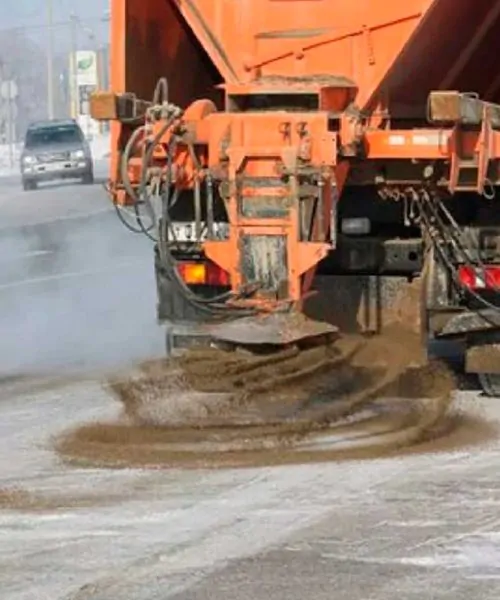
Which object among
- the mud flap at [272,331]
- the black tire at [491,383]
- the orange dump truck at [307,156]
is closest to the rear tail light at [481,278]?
the orange dump truck at [307,156]

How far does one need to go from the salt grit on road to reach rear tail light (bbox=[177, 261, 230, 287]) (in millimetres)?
1856

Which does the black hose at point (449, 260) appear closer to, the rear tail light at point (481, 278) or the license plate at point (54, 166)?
the rear tail light at point (481, 278)

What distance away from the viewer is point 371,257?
10320mm

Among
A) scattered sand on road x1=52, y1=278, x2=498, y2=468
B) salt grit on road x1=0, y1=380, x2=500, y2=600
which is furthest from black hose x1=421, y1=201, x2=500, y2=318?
salt grit on road x1=0, y1=380, x2=500, y2=600

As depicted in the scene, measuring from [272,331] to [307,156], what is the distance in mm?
952

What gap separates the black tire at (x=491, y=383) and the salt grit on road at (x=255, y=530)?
47.3 inches

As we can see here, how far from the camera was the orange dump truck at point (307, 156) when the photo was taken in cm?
912

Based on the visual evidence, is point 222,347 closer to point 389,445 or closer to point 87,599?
point 389,445

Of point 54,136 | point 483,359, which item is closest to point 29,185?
point 54,136

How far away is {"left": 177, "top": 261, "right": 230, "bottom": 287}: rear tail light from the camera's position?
10164 mm

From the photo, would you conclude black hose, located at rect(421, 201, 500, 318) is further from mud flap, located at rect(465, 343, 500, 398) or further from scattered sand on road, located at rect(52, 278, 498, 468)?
scattered sand on road, located at rect(52, 278, 498, 468)

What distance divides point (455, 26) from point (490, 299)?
1554 mm

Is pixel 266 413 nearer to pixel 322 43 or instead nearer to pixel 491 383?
pixel 491 383

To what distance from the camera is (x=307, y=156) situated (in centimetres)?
910
